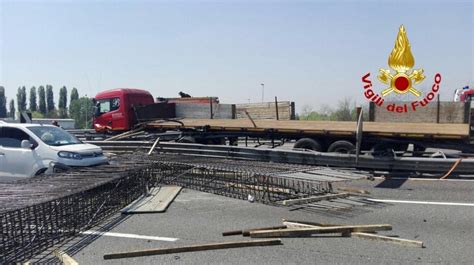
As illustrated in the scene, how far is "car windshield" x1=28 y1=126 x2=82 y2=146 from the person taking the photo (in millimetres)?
10391

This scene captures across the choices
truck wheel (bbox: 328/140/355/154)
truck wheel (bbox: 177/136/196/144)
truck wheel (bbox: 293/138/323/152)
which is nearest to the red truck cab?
truck wheel (bbox: 177/136/196/144)

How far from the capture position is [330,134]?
44.7 ft

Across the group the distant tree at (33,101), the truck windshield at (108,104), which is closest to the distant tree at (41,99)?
the distant tree at (33,101)

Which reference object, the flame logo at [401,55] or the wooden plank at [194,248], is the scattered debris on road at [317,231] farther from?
the flame logo at [401,55]

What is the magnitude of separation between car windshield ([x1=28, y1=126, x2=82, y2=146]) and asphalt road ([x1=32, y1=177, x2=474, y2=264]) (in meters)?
3.59

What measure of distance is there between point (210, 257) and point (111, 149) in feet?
35.6

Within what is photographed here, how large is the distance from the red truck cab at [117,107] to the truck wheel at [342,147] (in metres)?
9.62

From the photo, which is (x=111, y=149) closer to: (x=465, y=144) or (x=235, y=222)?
(x=235, y=222)

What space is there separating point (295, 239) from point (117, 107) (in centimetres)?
1518

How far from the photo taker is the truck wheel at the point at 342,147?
13.3m

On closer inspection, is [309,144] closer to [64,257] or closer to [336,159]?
[336,159]

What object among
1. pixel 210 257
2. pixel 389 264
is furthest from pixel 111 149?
pixel 389 264

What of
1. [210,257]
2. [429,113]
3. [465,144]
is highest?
[429,113]

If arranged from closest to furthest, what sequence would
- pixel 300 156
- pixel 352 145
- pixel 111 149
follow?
pixel 300 156 → pixel 352 145 → pixel 111 149
